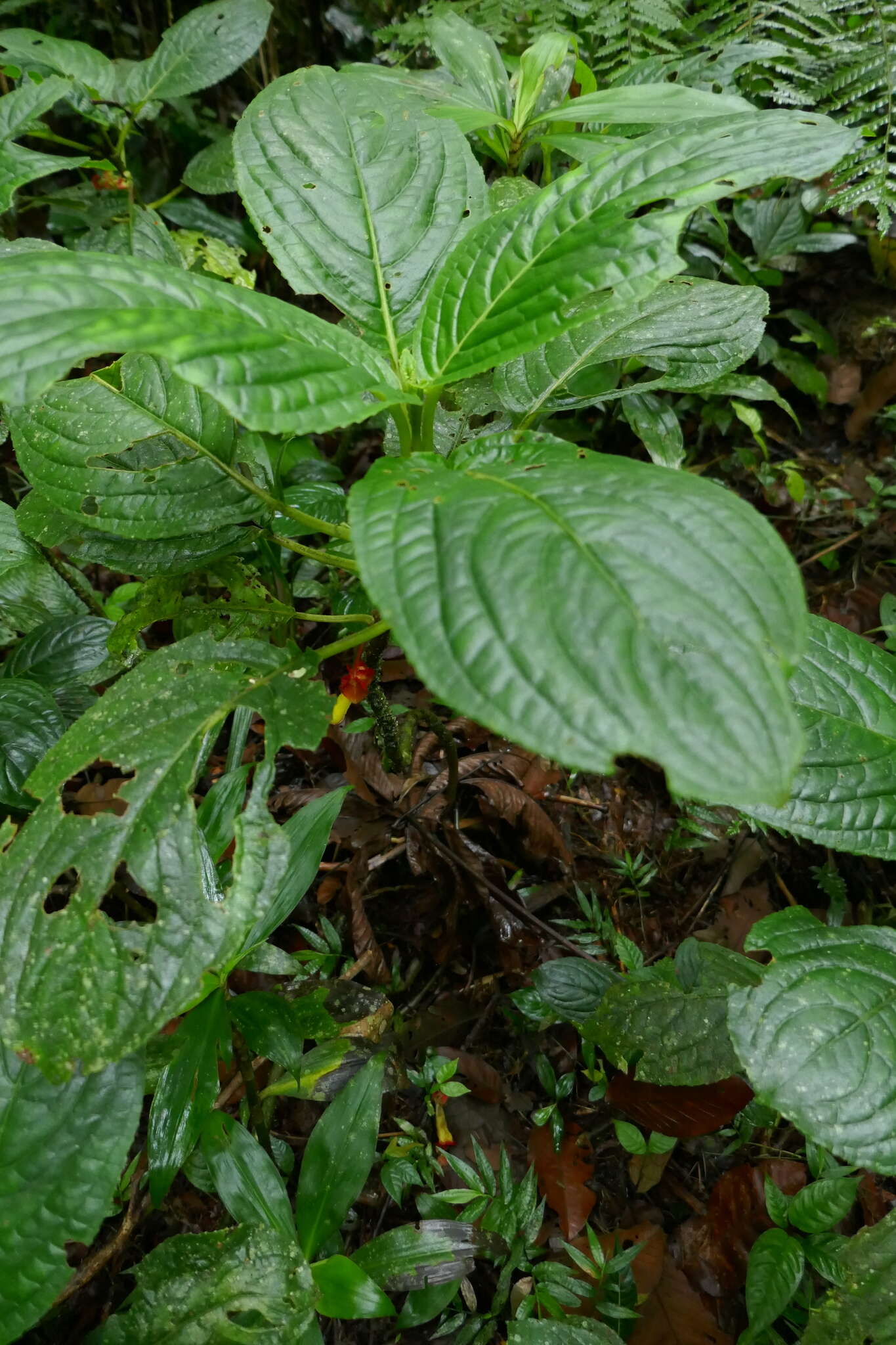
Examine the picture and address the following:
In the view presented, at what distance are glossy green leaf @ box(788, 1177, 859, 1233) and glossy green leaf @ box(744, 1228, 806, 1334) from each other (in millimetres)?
39

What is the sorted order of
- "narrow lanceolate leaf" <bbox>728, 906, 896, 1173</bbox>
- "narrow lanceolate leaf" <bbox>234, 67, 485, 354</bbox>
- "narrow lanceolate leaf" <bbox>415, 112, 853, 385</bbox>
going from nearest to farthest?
"narrow lanceolate leaf" <bbox>415, 112, 853, 385</bbox> < "narrow lanceolate leaf" <bbox>728, 906, 896, 1173</bbox> < "narrow lanceolate leaf" <bbox>234, 67, 485, 354</bbox>

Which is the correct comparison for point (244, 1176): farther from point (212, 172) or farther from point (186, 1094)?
point (212, 172)

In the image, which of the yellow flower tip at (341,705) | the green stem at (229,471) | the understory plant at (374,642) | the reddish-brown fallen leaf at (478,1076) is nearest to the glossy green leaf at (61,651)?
the understory plant at (374,642)

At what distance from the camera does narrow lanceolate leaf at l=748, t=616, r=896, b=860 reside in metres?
1.06

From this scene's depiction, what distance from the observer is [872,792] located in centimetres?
107

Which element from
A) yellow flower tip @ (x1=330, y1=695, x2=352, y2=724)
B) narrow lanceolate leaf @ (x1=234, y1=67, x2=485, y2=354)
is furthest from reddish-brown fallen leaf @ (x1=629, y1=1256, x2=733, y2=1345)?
narrow lanceolate leaf @ (x1=234, y1=67, x2=485, y2=354)

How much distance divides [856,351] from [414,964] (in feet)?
8.04

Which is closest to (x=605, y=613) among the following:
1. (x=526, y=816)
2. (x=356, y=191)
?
(x=356, y=191)

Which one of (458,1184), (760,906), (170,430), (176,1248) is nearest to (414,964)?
(458,1184)

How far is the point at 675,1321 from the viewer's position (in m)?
1.32

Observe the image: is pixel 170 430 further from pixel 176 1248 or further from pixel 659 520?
pixel 176 1248

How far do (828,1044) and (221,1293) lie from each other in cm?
88

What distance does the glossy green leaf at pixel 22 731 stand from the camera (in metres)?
1.37

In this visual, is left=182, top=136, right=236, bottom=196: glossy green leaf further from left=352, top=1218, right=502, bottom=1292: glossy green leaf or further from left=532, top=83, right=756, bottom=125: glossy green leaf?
left=352, top=1218, right=502, bottom=1292: glossy green leaf
